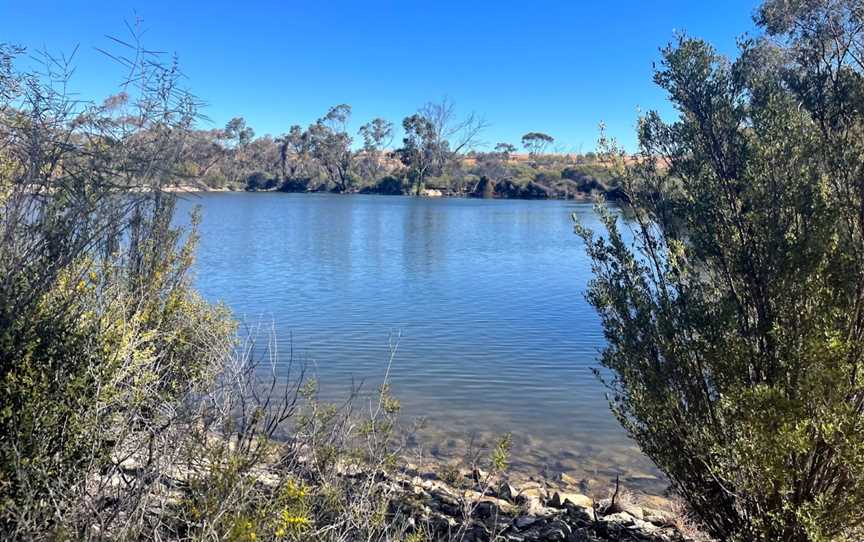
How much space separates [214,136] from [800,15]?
4209 millimetres

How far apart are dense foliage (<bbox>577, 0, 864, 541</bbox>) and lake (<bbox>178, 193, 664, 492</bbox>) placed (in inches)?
56.2

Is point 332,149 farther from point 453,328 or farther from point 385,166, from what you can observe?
point 453,328

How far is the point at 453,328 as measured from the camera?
12.5 metres

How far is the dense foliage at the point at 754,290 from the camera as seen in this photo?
10.1ft

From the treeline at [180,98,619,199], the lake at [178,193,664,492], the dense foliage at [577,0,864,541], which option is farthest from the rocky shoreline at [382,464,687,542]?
the treeline at [180,98,619,199]

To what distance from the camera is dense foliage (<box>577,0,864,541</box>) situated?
3088 mm

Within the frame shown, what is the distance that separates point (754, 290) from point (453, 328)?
9208 mm

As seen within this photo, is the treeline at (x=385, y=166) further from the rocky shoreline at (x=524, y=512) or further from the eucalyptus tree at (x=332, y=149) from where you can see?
the rocky shoreline at (x=524, y=512)

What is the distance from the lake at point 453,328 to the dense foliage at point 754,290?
1.43m

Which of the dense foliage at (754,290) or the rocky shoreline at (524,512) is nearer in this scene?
the dense foliage at (754,290)

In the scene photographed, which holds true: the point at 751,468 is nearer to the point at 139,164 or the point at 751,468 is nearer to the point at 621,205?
the point at 621,205

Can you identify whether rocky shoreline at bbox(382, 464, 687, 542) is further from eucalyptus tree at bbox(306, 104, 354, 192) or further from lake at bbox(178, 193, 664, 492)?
eucalyptus tree at bbox(306, 104, 354, 192)

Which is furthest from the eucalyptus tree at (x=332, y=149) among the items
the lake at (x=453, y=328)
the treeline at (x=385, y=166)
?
the lake at (x=453, y=328)

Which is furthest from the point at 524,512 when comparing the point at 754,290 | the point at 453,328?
the point at 453,328
